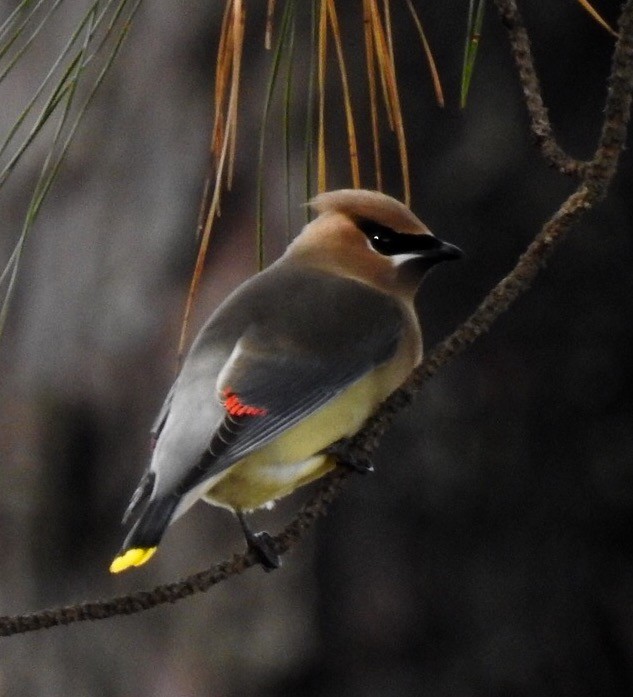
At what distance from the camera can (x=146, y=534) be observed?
5.92ft

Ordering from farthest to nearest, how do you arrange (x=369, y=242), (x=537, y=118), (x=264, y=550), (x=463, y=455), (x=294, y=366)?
(x=463, y=455)
(x=369, y=242)
(x=294, y=366)
(x=264, y=550)
(x=537, y=118)

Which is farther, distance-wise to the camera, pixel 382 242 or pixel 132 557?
pixel 382 242

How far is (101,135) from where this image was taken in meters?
3.76

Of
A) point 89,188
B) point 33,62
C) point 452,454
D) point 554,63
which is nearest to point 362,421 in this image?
point 452,454

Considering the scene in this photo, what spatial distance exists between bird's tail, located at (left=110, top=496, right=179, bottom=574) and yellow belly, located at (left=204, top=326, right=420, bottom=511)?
0.16 meters

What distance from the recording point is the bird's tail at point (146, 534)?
1778 millimetres

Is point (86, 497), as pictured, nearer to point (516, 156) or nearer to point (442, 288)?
point (442, 288)

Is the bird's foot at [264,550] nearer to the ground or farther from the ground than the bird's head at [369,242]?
nearer to the ground

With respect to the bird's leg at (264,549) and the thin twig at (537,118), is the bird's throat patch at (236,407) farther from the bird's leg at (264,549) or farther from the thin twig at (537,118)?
the thin twig at (537,118)

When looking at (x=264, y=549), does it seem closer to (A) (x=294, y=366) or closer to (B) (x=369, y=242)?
(A) (x=294, y=366)

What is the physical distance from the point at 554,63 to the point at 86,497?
54.6 inches

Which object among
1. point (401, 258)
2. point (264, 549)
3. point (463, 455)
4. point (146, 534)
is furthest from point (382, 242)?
point (463, 455)

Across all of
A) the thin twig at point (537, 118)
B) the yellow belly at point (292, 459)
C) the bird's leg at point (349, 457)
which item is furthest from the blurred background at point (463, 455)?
the thin twig at point (537, 118)

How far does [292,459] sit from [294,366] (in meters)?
0.16
